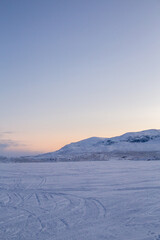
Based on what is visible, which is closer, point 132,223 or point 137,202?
point 132,223

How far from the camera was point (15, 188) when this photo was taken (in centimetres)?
980

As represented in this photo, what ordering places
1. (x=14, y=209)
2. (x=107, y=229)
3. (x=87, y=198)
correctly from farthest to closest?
1. (x=87, y=198)
2. (x=14, y=209)
3. (x=107, y=229)

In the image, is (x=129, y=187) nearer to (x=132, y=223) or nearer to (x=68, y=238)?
(x=132, y=223)

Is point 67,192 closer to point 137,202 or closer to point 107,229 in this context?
point 137,202

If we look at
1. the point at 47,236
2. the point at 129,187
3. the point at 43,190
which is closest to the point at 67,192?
the point at 43,190

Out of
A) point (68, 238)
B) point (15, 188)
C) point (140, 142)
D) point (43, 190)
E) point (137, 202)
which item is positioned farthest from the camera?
point (140, 142)

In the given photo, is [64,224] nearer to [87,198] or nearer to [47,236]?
[47,236]

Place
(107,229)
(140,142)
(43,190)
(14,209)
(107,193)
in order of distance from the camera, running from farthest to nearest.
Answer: (140,142), (43,190), (107,193), (14,209), (107,229)

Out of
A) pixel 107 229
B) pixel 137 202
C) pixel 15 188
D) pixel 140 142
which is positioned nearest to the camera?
pixel 107 229

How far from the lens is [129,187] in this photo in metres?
9.24

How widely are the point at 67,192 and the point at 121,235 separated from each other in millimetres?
4304

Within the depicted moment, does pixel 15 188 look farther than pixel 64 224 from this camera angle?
Yes

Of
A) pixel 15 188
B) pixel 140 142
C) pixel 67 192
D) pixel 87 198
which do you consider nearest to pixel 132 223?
pixel 87 198

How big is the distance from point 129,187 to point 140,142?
1769 inches
